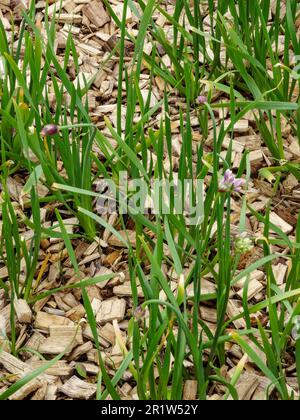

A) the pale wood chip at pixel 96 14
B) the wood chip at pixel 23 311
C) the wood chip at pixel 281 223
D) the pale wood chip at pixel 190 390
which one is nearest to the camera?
the pale wood chip at pixel 190 390

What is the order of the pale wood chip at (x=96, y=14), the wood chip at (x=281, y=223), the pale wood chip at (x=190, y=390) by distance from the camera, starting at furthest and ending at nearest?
the pale wood chip at (x=96, y=14)
the wood chip at (x=281, y=223)
the pale wood chip at (x=190, y=390)

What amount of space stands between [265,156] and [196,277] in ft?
2.59

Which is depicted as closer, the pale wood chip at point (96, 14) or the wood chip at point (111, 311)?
the wood chip at point (111, 311)

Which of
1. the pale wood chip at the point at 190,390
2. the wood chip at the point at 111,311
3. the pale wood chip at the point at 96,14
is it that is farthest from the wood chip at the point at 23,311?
the pale wood chip at the point at 96,14

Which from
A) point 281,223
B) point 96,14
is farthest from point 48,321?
point 96,14

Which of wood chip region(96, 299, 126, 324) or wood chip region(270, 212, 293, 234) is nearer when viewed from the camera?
wood chip region(96, 299, 126, 324)

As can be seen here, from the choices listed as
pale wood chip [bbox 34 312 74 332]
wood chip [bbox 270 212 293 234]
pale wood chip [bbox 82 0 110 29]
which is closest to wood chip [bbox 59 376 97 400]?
pale wood chip [bbox 34 312 74 332]

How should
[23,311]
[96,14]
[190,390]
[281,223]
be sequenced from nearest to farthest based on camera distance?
1. [190,390]
2. [23,311]
3. [281,223]
4. [96,14]

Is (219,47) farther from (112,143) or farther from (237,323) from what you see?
(237,323)

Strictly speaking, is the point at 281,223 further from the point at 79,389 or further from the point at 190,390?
the point at 79,389

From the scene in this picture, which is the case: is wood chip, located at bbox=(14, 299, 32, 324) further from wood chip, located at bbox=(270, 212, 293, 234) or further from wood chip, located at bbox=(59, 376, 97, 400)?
wood chip, located at bbox=(270, 212, 293, 234)

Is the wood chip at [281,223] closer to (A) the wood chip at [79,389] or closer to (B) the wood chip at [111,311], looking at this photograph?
(B) the wood chip at [111,311]

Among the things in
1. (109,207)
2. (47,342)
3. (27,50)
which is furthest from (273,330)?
(27,50)

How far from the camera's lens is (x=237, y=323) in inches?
77.5
